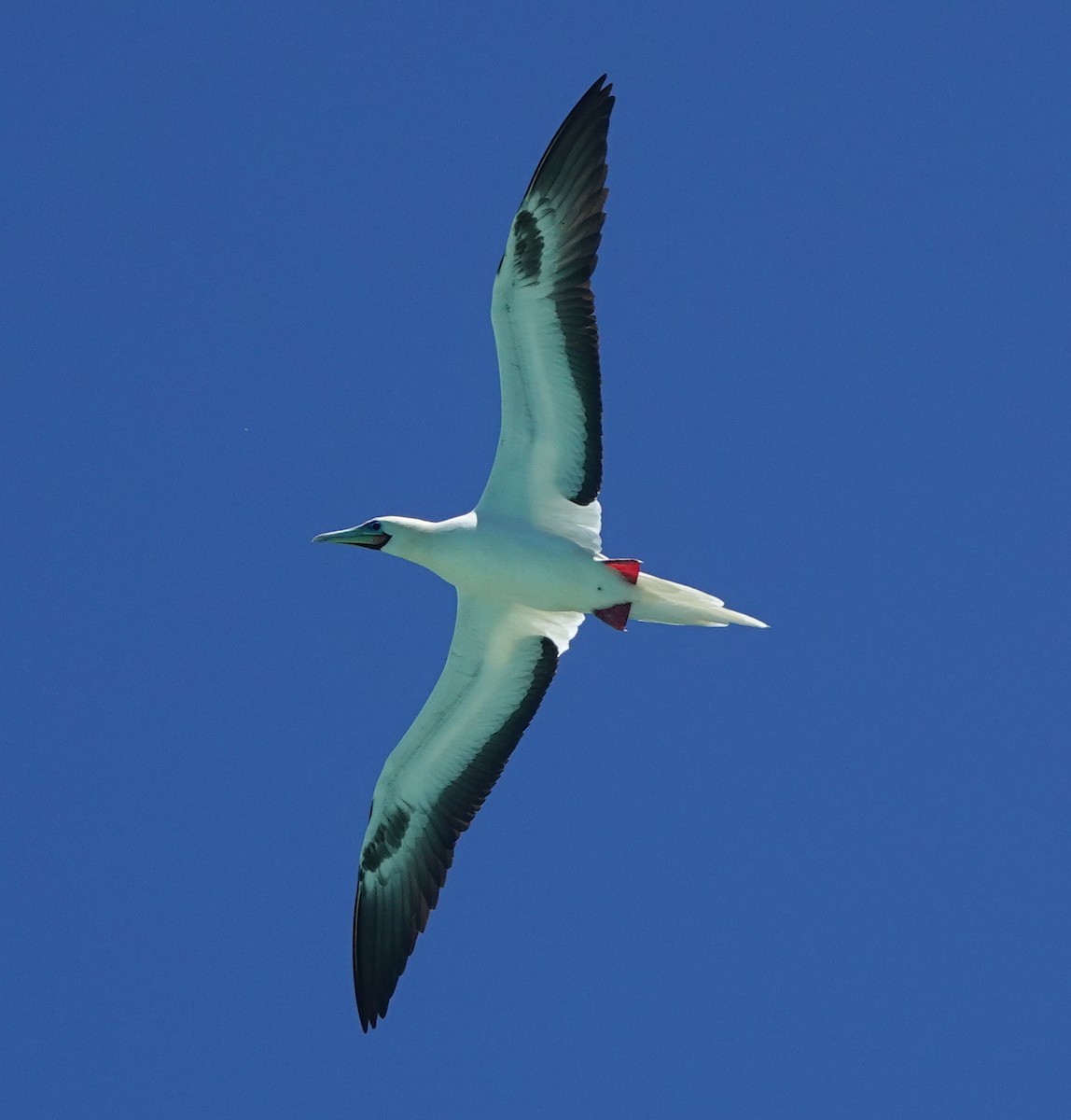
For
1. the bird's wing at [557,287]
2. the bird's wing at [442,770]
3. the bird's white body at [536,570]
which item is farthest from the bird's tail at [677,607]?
the bird's wing at [557,287]

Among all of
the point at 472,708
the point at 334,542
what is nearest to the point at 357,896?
the point at 472,708

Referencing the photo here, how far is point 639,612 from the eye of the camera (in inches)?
587

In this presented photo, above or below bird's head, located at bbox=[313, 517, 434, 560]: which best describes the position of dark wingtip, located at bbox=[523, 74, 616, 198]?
above

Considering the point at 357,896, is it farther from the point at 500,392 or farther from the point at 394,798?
the point at 500,392

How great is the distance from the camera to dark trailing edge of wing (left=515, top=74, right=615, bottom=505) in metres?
14.3

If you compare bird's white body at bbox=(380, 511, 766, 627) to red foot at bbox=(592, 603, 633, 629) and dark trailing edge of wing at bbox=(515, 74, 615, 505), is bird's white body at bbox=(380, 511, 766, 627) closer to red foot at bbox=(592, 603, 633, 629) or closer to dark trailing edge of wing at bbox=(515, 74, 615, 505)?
red foot at bbox=(592, 603, 633, 629)

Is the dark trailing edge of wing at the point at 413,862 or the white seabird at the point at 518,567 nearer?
the white seabird at the point at 518,567

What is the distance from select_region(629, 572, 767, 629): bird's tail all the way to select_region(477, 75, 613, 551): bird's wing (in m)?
1.38

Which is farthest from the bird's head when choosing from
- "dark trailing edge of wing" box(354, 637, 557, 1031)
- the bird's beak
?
"dark trailing edge of wing" box(354, 637, 557, 1031)

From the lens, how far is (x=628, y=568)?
48.3 feet

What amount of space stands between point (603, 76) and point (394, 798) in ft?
19.8

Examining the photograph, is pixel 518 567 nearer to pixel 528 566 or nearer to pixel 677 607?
pixel 528 566

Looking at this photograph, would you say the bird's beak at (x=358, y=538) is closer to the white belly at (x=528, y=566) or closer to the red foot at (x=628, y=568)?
the white belly at (x=528, y=566)

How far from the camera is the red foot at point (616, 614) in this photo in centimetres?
1490
